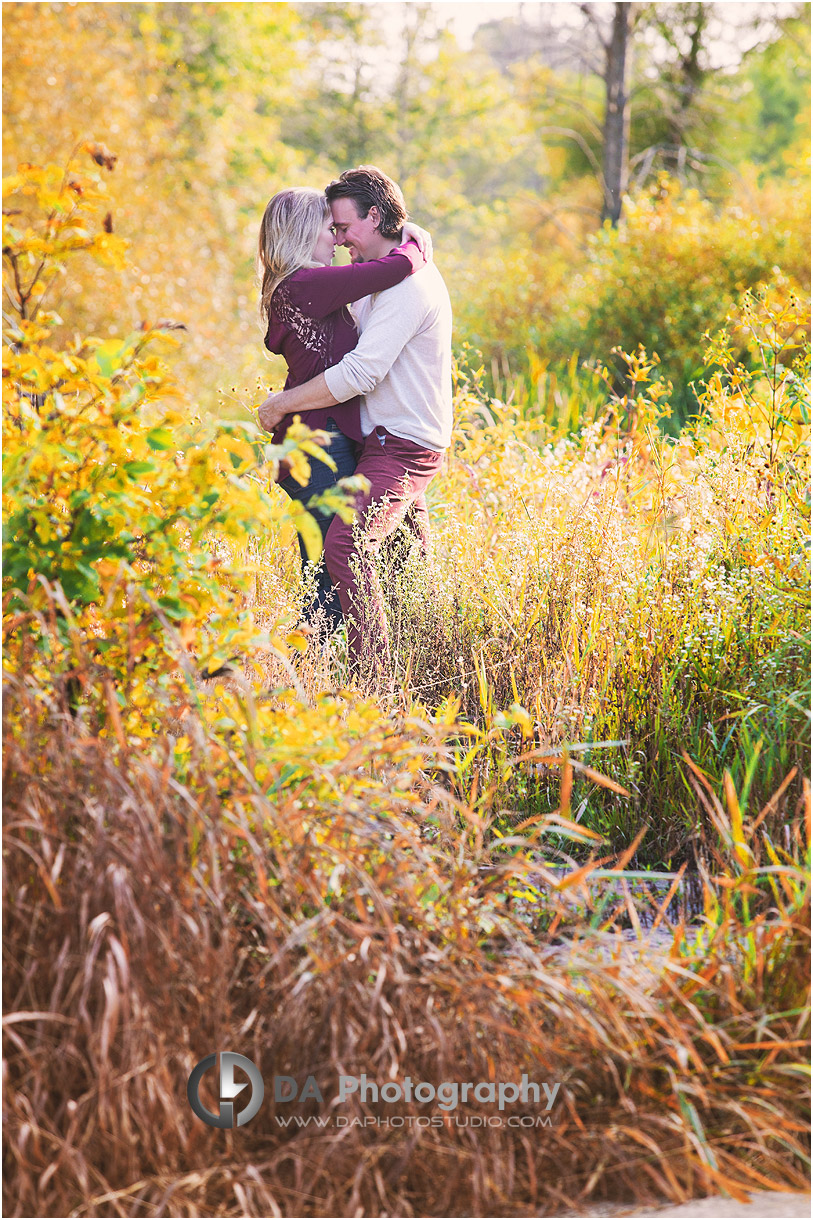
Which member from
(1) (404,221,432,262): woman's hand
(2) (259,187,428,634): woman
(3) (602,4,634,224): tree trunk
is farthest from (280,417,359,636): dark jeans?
(3) (602,4,634,224): tree trunk

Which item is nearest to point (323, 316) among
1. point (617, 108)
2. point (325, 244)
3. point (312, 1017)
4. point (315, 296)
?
point (315, 296)

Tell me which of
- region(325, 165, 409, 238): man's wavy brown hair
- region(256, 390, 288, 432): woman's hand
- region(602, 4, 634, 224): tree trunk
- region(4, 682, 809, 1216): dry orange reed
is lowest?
region(4, 682, 809, 1216): dry orange reed

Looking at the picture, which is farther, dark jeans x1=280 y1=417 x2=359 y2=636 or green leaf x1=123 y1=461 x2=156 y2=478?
dark jeans x1=280 y1=417 x2=359 y2=636

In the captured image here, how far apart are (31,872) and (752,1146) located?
130 centimetres

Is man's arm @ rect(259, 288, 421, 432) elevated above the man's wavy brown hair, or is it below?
below

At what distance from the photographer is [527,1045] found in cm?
178

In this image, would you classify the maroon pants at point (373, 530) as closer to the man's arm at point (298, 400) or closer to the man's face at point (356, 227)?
the man's arm at point (298, 400)

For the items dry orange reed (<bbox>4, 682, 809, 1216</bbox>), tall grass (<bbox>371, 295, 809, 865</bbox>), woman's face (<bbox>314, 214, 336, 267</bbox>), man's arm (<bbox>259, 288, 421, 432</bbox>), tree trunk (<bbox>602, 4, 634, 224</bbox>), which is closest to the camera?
dry orange reed (<bbox>4, 682, 809, 1216</bbox>)

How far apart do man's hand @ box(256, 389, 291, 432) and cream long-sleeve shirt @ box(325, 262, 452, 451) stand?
196 mm

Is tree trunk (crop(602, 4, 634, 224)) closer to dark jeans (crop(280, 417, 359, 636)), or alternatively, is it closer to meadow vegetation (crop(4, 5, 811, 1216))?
dark jeans (crop(280, 417, 359, 636))

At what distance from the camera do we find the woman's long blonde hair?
3520 mm

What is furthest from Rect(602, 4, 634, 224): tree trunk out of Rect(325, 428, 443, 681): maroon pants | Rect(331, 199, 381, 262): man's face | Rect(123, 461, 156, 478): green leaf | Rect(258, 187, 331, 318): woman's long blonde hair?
Rect(123, 461, 156, 478): green leaf

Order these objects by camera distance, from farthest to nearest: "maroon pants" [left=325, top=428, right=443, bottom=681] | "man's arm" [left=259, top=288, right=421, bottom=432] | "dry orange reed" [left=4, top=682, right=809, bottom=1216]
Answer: "man's arm" [left=259, top=288, right=421, bottom=432] → "maroon pants" [left=325, top=428, right=443, bottom=681] → "dry orange reed" [left=4, top=682, right=809, bottom=1216]

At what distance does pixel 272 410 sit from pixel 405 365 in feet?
1.62
